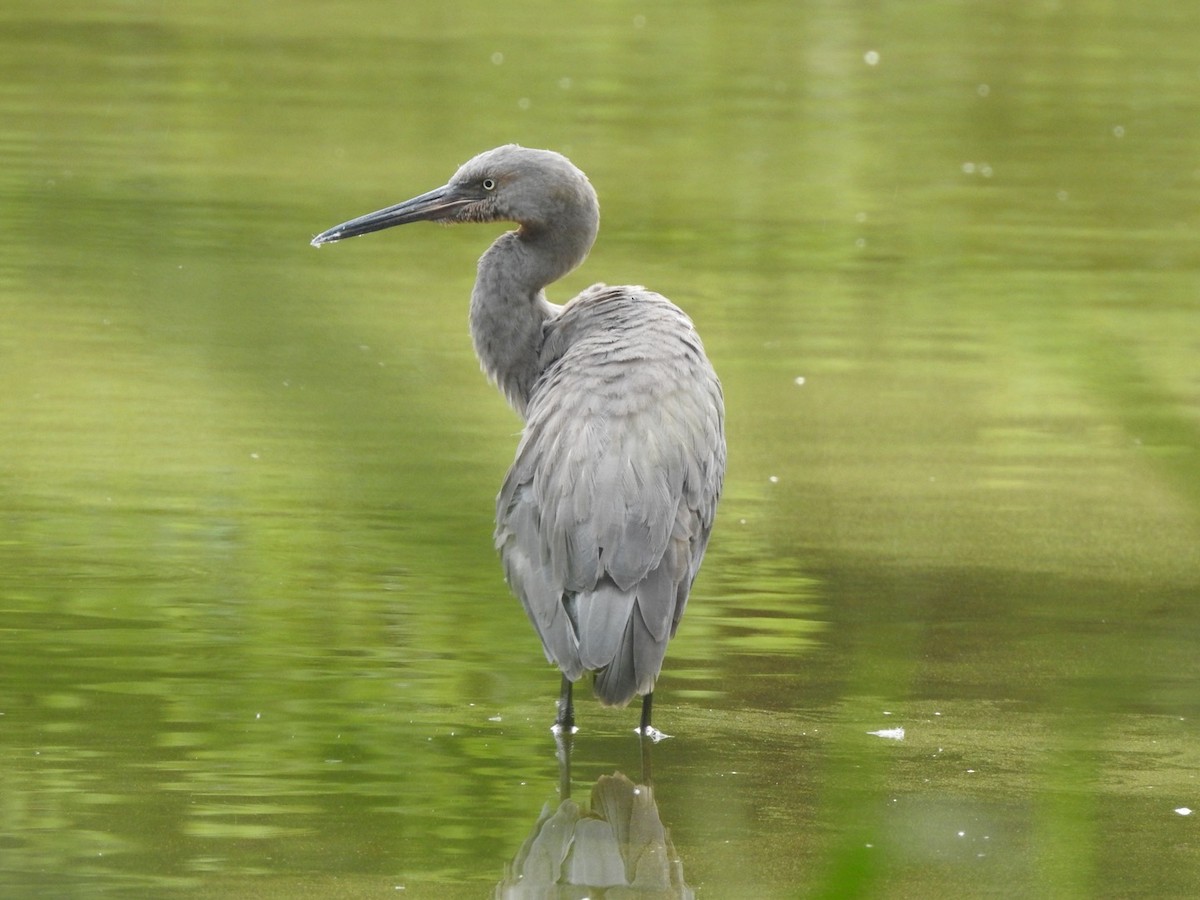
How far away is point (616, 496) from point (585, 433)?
24 centimetres

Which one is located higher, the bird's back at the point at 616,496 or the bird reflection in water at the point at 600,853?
the bird's back at the point at 616,496

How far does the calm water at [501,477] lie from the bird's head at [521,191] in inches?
47.7

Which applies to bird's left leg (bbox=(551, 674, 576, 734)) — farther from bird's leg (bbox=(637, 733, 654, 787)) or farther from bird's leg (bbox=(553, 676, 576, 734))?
bird's leg (bbox=(637, 733, 654, 787))

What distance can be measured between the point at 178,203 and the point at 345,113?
3315 mm

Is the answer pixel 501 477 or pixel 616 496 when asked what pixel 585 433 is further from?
pixel 501 477

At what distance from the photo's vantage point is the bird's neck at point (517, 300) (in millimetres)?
6441

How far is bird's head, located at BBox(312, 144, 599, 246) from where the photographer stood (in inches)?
254

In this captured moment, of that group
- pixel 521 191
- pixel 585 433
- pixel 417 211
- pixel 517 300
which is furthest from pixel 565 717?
pixel 417 211

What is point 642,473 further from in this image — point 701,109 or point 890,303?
point 701,109

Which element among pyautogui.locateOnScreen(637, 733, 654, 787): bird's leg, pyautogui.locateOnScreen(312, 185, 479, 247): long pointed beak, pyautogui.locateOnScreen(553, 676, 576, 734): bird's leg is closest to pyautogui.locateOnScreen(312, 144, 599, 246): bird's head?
pyautogui.locateOnScreen(312, 185, 479, 247): long pointed beak

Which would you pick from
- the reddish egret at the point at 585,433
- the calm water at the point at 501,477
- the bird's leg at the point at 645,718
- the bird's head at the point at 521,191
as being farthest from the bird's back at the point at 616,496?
the bird's head at the point at 521,191

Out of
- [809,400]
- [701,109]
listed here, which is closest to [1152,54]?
[701,109]

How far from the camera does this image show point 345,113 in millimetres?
15453

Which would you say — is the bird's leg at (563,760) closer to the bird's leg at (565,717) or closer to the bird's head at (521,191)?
the bird's leg at (565,717)
